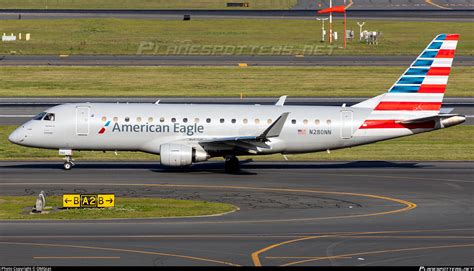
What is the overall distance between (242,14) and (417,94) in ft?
374

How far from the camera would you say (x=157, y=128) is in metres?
54.7

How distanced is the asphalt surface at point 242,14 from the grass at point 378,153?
299 feet

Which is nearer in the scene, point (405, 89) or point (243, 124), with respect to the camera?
point (243, 124)

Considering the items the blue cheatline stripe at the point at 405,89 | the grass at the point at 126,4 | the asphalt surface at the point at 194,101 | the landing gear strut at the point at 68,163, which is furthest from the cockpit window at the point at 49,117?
the grass at the point at 126,4

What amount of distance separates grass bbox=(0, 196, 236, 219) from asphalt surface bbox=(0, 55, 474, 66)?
2473 inches

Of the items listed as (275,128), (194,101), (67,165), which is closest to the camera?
(275,128)

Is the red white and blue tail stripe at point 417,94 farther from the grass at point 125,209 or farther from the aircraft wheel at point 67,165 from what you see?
the aircraft wheel at point 67,165

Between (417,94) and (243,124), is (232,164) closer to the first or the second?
(243,124)

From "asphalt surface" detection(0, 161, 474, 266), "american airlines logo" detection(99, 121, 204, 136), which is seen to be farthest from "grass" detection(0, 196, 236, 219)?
"american airlines logo" detection(99, 121, 204, 136)

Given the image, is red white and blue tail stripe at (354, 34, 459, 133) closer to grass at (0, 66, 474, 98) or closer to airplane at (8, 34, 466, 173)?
airplane at (8, 34, 466, 173)

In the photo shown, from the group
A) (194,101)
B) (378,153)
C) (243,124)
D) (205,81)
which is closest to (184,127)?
(243,124)

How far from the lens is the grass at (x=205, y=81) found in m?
89.6

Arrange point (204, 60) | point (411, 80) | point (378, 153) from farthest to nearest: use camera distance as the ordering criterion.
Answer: point (204, 60), point (378, 153), point (411, 80)

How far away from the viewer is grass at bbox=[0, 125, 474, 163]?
61.7m
